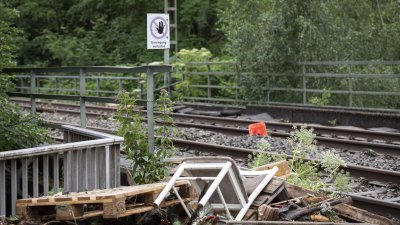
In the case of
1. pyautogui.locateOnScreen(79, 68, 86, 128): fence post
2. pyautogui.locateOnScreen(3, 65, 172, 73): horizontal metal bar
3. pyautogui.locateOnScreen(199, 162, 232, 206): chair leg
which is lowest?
pyautogui.locateOnScreen(199, 162, 232, 206): chair leg

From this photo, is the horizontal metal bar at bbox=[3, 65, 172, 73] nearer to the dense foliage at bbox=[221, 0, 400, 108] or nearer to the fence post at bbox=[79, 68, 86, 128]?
the fence post at bbox=[79, 68, 86, 128]

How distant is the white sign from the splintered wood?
1085 centimetres

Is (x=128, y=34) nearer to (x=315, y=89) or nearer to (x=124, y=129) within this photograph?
(x=315, y=89)

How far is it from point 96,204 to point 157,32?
11454 mm

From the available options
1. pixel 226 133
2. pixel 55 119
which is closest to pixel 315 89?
pixel 226 133

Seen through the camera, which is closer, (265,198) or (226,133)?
(265,198)

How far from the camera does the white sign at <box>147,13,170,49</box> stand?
17.4m

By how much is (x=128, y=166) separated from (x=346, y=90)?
11.6 meters

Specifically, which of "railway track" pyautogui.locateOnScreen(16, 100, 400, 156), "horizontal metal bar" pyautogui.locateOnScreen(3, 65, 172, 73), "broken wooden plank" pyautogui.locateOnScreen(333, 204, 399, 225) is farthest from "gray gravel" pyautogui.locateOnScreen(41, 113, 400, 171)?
"broken wooden plank" pyautogui.locateOnScreen(333, 204, 399, 225)

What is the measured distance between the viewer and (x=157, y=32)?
17.6 meters

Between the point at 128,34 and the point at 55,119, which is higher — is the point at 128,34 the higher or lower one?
the higher one

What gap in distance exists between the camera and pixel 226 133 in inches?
595

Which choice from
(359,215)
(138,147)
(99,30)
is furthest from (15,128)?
(99,30)

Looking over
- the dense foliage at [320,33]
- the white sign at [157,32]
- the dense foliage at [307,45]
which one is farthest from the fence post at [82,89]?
the dense foliage at [320,33]
